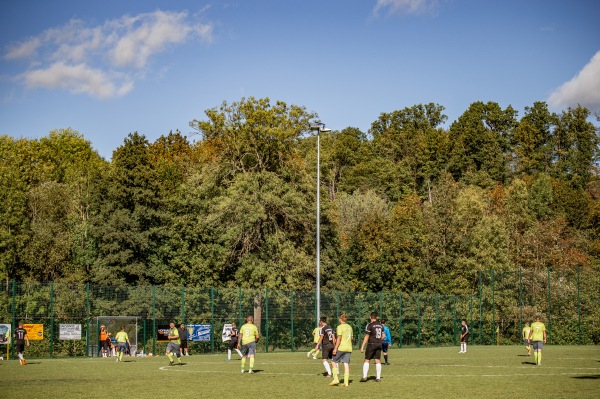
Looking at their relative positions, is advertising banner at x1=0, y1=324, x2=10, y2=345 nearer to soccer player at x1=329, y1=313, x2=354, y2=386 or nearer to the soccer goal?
the soccer goal

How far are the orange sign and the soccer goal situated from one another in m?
2.92

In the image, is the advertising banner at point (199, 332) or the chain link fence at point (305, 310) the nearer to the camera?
the chain link fence at point (305, 310)

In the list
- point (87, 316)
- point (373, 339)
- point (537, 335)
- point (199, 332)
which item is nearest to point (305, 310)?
point (199, 332)

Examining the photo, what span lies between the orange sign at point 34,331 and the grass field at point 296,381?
6.84m

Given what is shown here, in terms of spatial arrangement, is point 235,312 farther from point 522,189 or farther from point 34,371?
point 522,189

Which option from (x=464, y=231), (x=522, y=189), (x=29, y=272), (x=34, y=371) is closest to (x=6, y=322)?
(x=34, y=371)

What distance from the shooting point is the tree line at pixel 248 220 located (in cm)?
5894

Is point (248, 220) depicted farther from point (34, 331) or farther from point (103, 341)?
point (34, 331)

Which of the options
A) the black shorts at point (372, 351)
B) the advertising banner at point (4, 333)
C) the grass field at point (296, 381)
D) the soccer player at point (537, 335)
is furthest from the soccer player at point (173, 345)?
the soccer player at point (537, 335)

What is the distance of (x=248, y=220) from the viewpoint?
56.7m

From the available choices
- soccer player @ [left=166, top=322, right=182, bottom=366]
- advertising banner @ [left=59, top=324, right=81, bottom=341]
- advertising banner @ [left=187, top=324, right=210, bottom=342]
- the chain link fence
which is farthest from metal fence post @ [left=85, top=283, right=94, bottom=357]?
soccer player @ [left=166, top=322, right=182, bottom=366]

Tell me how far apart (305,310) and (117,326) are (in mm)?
11381

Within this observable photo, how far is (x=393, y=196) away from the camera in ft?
308

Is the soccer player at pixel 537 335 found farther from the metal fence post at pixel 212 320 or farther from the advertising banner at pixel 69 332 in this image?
the advertising banner at pixel 69 332
